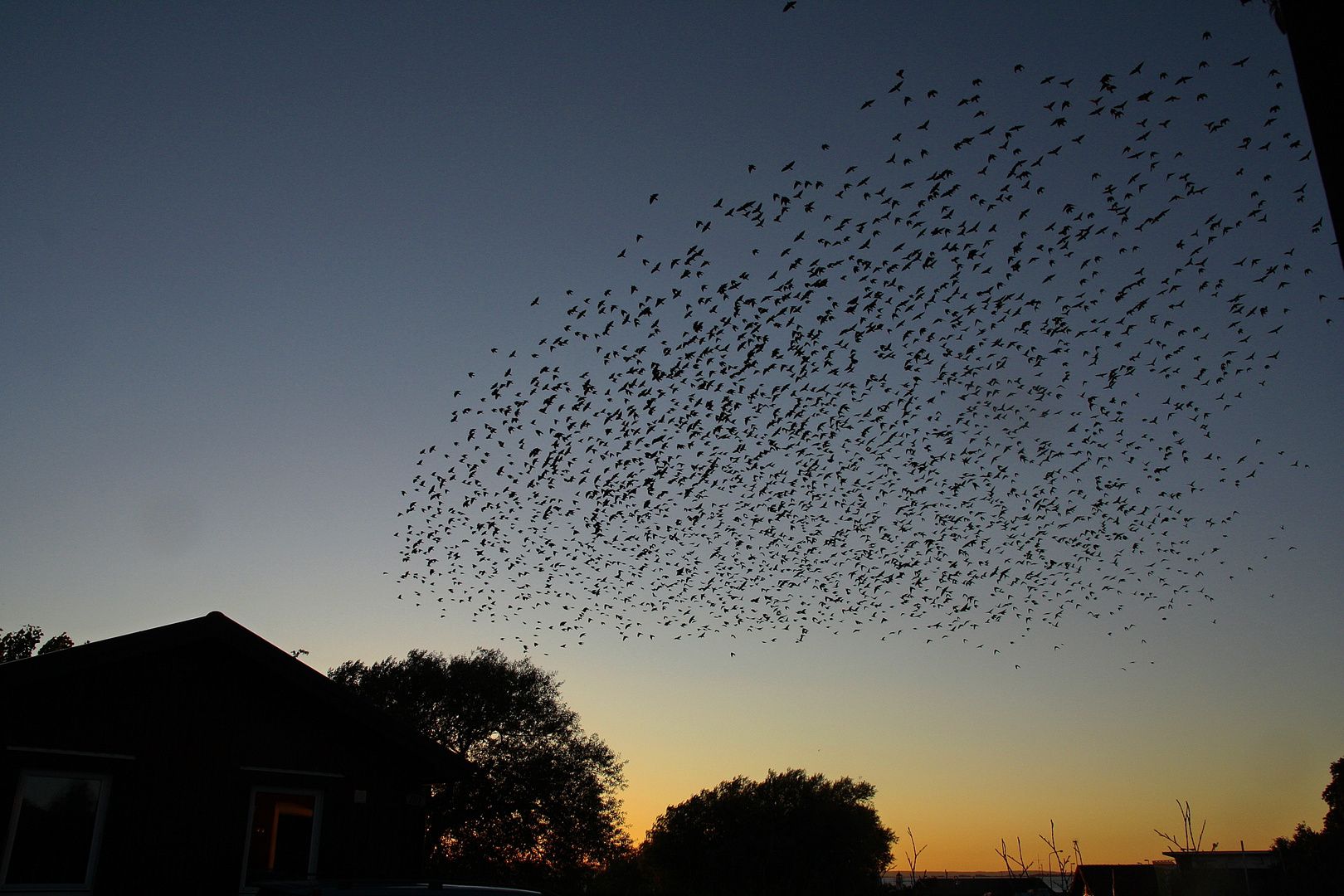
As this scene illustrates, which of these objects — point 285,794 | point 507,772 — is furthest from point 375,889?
point 507,772

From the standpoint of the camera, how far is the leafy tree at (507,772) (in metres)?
31.8

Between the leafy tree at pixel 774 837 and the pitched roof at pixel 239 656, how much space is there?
40.1 metres

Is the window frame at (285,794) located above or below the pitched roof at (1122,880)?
above

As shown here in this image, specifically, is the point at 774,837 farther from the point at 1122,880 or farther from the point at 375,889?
the point at 375,889

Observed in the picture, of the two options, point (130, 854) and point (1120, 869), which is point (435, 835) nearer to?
point (130, 854)

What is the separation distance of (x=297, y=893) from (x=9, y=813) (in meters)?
6.45

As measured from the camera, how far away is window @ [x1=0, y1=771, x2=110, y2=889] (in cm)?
994

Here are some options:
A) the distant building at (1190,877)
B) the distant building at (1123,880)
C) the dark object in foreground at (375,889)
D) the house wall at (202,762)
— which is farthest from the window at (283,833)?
the distant building at (1123,880)

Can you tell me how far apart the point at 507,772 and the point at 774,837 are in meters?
25.1

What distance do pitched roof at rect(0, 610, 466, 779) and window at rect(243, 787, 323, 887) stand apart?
→ 1351 millimetres

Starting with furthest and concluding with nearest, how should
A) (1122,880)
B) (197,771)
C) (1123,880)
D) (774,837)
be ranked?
(774,837) < (1123,880) < (1122,880) < (197,771)

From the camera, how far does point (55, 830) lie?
10250 millimetres

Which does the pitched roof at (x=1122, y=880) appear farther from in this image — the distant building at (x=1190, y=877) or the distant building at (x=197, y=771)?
the distant building at (x=197, y=771)

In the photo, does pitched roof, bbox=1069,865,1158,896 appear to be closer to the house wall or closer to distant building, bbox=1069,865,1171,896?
distant building, bbox=1069,865,1171,896
